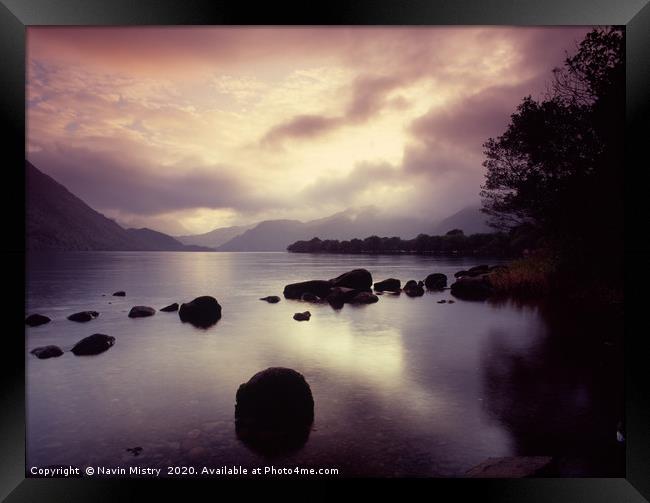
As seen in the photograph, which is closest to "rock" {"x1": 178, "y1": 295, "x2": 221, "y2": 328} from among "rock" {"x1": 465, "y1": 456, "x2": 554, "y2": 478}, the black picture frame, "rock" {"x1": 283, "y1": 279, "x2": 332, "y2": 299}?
"rock" {"x1": 283, "y1": 279, "x2": 332, "y2": 299}

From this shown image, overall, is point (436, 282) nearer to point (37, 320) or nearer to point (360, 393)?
point (360, 393)

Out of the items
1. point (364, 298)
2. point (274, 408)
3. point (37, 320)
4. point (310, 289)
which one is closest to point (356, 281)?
point (364, 298)

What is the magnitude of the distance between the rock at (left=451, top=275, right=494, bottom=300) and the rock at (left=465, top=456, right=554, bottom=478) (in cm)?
1926

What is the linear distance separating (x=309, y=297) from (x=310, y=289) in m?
0.91

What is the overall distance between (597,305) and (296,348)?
10.6 meters

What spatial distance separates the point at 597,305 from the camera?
13.5 meters

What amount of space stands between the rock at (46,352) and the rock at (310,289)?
52.5ft

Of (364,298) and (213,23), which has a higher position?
(213,23)

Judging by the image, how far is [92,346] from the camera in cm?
1177

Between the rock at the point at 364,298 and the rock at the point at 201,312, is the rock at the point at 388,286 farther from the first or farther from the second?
the rock at the point at 201,312

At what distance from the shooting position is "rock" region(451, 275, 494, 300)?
24.0m

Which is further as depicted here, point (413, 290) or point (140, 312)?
point (413, 290)

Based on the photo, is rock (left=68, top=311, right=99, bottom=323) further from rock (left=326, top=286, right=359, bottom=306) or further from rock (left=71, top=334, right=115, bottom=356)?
rock (left=326, top=286, right=359, bottom=306)

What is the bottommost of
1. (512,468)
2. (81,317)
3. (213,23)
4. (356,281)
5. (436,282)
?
(512,468)
